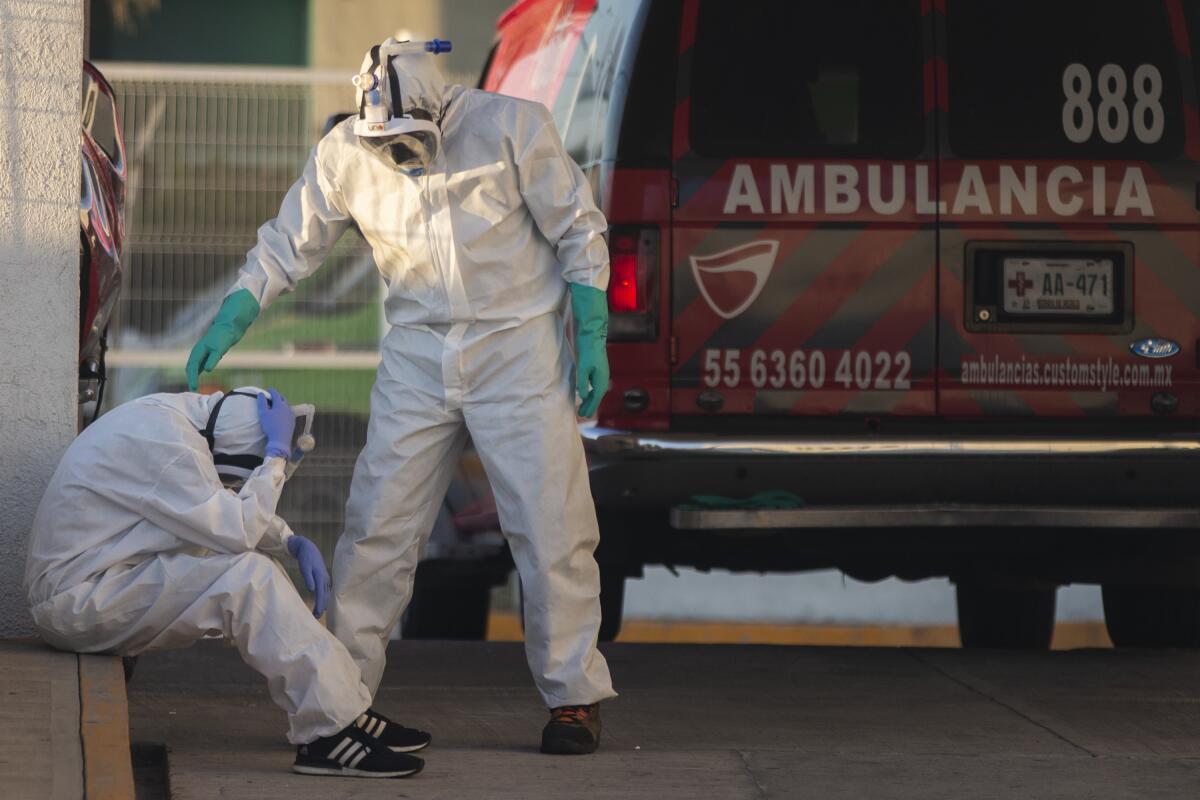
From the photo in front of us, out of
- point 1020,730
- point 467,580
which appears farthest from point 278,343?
point 1020,730

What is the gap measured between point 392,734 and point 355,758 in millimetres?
221

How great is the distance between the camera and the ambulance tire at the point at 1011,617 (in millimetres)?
8352

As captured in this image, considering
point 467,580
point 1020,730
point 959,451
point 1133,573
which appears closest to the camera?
point 1020,730

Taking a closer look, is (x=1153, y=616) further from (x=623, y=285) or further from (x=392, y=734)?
(x=392, y=734)

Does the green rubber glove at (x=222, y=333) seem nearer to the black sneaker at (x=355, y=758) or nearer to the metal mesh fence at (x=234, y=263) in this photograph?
the black sneaker at (x=355, y=758)

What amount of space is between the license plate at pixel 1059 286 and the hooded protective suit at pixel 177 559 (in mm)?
2426

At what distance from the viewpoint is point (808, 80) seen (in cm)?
642

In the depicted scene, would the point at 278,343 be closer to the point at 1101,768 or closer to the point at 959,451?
the point at 959,451

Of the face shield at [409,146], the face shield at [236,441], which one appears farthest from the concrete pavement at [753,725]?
the face shield at [409,146]

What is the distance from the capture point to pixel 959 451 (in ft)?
20.6

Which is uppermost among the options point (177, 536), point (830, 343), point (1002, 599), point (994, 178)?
point (994, 178)

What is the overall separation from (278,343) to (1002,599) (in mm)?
5400

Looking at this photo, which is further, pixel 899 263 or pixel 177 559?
pixel 899 263

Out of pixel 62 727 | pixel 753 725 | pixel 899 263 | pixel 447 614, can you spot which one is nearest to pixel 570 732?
pixel 753 725
